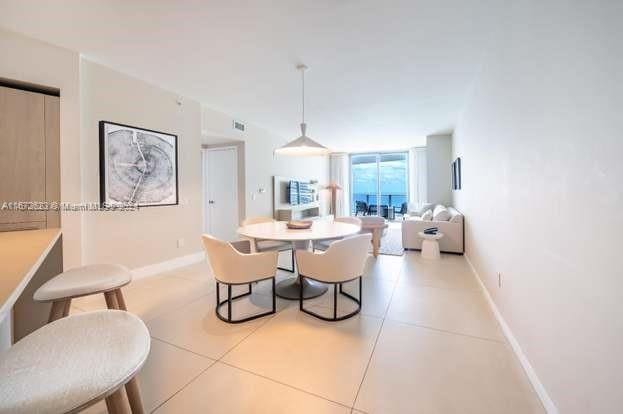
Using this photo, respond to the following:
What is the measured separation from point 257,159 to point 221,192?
103 cm

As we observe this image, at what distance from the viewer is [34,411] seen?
0.57 metres

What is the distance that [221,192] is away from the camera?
5270 mm

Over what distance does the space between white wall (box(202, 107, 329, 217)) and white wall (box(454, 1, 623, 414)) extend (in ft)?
12.8

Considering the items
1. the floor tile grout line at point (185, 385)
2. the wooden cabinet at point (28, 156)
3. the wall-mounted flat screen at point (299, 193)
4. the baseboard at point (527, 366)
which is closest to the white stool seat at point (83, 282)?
the floor tile grout line at point (185, 385)

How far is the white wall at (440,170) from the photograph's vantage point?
617 cm

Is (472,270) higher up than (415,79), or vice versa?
(415,79)

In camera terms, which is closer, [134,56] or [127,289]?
Result: [134,56]

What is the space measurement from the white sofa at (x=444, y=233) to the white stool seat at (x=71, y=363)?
4.43 m

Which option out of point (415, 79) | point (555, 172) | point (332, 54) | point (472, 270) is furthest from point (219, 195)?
point (555, 172)

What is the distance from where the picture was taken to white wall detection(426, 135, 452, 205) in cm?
617

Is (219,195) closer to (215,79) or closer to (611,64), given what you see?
(215,79)

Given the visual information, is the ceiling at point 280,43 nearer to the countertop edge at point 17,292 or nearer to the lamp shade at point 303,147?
the lamp shade at point 303,147

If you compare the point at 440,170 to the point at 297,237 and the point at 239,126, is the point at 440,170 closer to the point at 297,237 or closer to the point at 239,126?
the point at 239,126

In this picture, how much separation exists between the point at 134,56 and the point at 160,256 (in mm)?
2439
